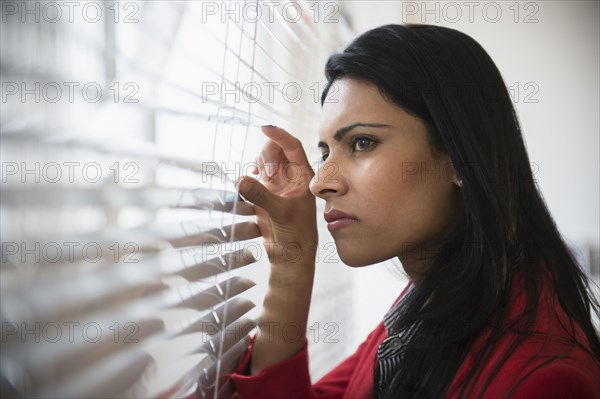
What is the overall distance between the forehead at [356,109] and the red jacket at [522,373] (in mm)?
350

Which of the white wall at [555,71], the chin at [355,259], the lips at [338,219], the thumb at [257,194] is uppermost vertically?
the white wall at [555,71]

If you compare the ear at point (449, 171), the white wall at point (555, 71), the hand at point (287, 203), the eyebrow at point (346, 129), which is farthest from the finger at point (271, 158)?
the white wall at point (555, 71)

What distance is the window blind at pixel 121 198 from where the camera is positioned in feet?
1.30

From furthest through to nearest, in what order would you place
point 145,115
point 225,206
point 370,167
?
point 370,167, point 225,206, point 145,115

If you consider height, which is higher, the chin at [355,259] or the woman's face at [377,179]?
the woman's face at [377,179]

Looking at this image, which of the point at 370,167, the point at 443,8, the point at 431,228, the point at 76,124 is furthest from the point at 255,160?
the point at 443,8

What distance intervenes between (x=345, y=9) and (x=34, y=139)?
1.22 meters

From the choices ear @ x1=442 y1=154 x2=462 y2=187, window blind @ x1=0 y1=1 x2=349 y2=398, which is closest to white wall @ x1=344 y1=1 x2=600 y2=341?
ear @ x1=442 y1=154 x2=462 y2=187

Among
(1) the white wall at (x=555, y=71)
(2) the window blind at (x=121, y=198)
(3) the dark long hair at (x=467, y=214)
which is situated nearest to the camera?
(2) the window blind at (x=121, y=198)

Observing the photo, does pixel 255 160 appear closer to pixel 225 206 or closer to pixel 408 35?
pixel 225 206

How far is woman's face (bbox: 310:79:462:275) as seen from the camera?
885 millimetres

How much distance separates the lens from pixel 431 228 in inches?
36.8

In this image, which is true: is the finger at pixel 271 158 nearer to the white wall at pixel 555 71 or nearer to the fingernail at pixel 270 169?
the fingernail at pixel 270 169

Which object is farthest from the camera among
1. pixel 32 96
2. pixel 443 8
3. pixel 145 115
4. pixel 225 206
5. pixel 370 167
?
pixel 443 8
